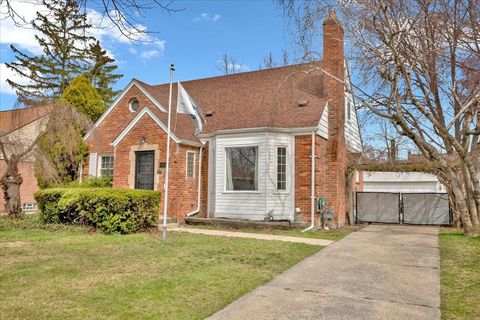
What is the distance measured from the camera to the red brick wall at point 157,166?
14.1m

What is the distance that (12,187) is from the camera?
46.3 feet

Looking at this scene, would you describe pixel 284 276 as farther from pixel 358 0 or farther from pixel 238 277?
pixel 358 0

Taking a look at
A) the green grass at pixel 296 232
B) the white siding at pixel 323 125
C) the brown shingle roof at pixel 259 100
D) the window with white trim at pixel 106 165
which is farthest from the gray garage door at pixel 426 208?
the window with white trim at pixel 106 165

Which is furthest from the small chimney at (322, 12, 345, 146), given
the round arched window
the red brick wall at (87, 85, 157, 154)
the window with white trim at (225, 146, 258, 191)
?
the round arched window

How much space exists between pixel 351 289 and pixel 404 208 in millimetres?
12921

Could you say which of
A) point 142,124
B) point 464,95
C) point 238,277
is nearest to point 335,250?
point 238,277

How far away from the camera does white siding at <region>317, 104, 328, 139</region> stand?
14.2 meters

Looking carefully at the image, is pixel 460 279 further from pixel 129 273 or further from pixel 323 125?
pixel 323 125

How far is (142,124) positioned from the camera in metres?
15.2

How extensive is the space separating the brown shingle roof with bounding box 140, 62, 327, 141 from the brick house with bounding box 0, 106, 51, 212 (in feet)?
15.7

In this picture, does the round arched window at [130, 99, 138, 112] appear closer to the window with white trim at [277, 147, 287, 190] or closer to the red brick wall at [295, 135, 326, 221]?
the window with white trim at [277, 147, 287, 190]

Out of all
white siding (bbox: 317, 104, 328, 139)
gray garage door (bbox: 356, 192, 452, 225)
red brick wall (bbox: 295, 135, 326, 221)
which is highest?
white siding (bbox: 317, 104, 328, 139)

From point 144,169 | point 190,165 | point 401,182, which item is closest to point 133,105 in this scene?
point 144,169

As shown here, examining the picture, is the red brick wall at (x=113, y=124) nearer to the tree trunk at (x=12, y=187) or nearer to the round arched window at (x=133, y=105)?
the round arched window at (x=133, y=105)
